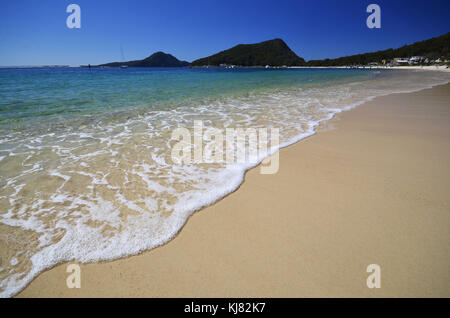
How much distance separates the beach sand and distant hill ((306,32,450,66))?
145 meters

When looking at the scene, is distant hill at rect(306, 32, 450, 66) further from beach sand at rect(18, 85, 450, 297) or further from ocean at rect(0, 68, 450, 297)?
ocean at rect(0, 68, 450, 297)

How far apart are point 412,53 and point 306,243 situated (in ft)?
653

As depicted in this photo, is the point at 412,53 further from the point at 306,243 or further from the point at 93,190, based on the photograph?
the point at 93,190

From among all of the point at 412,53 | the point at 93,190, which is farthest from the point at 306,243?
the point at 412,53

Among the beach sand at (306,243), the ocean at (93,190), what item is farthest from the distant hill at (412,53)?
the ocean at (93,190)

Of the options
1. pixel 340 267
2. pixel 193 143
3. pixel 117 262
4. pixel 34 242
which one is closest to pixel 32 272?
pixel 34 242

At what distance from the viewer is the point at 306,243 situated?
7.57 feet

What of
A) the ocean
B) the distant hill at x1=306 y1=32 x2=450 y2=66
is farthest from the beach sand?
the distant hill at x1=306 y1=32 x2=450 y2=66

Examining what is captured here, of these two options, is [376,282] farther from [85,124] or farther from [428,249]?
[85,124]

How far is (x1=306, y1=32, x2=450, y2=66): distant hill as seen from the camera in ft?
391

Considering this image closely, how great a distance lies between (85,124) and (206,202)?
6.55 m

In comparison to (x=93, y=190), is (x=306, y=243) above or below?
below
